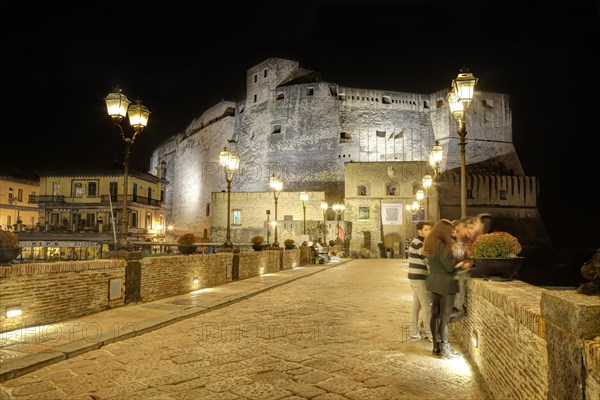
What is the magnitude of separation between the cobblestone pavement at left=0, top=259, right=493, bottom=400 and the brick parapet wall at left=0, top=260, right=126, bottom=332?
1752 millimetres

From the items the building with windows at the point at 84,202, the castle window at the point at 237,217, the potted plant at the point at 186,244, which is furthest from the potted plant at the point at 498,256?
the building with windows at the point at 84,202

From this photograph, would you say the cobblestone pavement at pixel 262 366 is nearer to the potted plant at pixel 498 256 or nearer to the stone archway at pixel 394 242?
the potted plant at pixel 498 256

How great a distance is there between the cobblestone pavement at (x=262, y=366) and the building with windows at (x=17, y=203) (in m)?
42.9

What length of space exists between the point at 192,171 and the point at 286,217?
971 inches

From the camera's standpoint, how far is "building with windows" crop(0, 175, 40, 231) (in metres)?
43.2

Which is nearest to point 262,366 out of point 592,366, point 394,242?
point 592,366

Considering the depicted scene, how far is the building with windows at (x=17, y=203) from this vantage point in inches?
1700

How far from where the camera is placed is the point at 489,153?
51.8m

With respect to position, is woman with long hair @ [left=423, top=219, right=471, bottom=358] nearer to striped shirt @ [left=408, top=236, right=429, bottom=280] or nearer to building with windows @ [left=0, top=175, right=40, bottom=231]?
striped shirt @ [left=408, top=236, right=429, bottom=280]

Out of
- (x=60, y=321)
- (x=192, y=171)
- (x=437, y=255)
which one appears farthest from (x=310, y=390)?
(x=192, y=171)

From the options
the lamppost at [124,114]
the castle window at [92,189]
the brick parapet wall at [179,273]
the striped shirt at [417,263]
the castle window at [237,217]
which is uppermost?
the castle window at [92,189]

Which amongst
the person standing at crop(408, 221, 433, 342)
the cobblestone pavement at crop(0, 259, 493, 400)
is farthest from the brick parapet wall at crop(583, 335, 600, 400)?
the person standing at crop(408, 221, 433, 342)

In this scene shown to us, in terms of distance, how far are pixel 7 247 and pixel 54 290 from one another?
1021 mm

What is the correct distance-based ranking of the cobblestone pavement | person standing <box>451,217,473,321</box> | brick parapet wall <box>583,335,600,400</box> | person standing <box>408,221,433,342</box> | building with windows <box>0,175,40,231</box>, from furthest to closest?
building with windows <box>0,175,40,231</box>
person standing <box>408,221,433,342</box>
person standing <box>451,217,473,321</box>
the cobblestone pavement
brick parapet wall <box>583,335,600,400</box>
